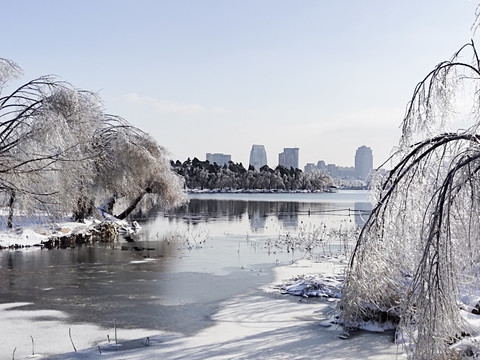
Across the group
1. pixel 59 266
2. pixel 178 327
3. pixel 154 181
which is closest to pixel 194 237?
pixel 154 181

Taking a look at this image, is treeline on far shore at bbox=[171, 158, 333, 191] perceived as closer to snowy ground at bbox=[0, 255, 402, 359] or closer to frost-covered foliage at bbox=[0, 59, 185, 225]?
frost-covered foliage at bbox=[0, 59, 185, 225]

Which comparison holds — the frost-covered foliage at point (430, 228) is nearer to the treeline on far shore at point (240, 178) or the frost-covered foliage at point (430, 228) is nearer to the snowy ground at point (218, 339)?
the snowy ground at point (218, 339)

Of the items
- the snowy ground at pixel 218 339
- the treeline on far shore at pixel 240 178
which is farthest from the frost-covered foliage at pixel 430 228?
the treeline on far shore at pixel 240 178

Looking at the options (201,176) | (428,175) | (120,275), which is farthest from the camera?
(201,176)

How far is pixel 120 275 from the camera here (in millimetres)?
14539

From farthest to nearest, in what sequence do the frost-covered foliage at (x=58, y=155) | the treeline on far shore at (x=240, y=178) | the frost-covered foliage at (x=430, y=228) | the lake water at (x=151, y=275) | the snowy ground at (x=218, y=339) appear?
the treeline on far shore at (x=240, y=178), the frost-covered foliage at (x=58, y=155), the lake water at (x=151, y=275), the snowy ground at (x=218, y=339), the frost-covered foliage at (x=430, y=228)

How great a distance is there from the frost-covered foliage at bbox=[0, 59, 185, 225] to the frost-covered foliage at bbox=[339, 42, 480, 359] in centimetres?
1081

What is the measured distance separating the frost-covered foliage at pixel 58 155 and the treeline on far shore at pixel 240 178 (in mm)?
Answer: 80852

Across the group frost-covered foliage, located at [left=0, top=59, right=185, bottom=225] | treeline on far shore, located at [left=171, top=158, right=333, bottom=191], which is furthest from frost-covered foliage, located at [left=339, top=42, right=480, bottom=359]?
treeline on far shore, located at [left=171, top=158, right=333, bottom=191]

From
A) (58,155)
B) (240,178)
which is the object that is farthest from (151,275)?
(240,178)

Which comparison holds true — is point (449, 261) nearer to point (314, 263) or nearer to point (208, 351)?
point (208, 351)

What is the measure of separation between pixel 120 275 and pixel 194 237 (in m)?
9.03

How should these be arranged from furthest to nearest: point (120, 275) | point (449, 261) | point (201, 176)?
point (201, 176)
point (120, 275)
point (449, 261)

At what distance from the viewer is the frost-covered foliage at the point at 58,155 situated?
1605 centimetres
